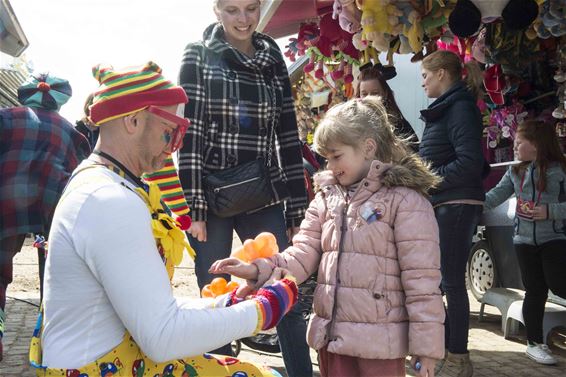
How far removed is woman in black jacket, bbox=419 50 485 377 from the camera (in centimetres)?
383

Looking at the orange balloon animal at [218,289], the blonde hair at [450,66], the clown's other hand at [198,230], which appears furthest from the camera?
the blonde hair at [450,66]

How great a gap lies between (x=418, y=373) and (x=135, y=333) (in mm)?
1139

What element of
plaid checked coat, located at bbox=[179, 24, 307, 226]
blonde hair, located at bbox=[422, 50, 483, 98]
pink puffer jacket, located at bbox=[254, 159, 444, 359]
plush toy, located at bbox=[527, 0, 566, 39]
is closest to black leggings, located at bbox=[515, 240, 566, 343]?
blonde hair, located at bbox=[422, 50, 483, 98]

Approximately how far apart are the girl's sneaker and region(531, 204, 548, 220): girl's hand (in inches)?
36.2

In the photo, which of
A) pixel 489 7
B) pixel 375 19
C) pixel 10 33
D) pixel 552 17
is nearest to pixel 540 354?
pixel 552 17

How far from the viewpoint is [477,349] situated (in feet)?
16.9

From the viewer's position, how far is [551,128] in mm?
4949

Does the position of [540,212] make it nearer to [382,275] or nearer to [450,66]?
[450,66]

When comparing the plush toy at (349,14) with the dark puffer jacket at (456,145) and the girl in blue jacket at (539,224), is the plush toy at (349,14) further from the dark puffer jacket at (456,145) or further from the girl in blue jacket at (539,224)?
the girl in blue jacket at (539,224)

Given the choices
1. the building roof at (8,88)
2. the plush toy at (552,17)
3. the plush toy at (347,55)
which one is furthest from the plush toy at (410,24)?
the building roof at (8,88)

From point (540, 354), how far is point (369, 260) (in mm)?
2824

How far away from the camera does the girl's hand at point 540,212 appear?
475cm

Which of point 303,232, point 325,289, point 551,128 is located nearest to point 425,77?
point 551,128

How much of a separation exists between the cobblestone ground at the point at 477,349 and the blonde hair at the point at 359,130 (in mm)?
1958
